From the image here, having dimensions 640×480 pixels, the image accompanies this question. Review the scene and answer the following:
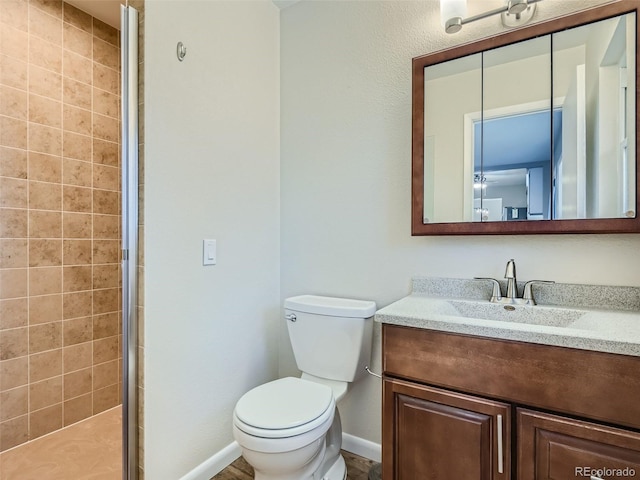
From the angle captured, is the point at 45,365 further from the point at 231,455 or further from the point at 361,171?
the point at 361,171

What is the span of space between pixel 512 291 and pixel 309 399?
2.99 ft

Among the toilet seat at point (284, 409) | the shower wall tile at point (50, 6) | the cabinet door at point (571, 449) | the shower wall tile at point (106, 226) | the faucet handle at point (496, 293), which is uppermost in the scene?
the shower wall tile at point (50, 6)

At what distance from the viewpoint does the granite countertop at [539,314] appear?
0.91 m

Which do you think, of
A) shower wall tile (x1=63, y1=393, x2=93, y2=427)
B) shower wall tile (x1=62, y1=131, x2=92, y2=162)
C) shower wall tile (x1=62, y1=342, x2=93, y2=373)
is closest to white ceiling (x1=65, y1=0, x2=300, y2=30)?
shower wall tile (x1=62, y1=131, x2=92, y2=162)

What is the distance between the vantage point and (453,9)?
142cm

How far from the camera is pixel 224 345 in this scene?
167 cm

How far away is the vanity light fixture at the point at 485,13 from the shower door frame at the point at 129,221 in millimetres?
1246

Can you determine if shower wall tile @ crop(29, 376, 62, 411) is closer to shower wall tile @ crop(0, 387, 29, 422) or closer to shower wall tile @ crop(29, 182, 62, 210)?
shower wall tile @ crop(0, 387, 29, 422)

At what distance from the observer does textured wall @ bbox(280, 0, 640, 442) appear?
1472 millimetres

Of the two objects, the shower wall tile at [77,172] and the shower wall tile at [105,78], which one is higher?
the shower wall tile at [105,78]

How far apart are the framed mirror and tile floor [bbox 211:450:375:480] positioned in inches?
45.3

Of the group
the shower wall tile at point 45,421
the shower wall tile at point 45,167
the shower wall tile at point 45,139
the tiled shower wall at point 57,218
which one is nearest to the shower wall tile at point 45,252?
the tiled shower wall at point 57,218

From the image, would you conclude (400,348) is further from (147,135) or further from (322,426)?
(147,135)

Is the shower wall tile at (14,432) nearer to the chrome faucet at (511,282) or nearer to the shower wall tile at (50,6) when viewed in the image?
the shower wall tile at (50,6)
